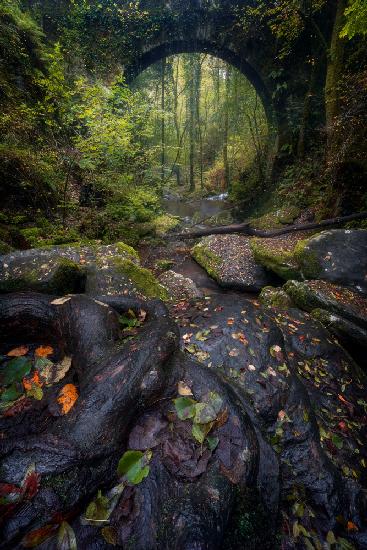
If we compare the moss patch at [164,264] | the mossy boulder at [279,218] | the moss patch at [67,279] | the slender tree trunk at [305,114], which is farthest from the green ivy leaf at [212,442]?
the slender tree trunk at [305,114]

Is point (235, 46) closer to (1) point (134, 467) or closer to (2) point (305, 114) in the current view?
(2) point (305, 114)

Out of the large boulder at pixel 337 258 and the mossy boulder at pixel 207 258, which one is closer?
the large boulder at pixel 337 258

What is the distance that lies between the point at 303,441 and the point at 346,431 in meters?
0.60

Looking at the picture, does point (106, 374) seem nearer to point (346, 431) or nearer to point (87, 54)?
point (346, 431)

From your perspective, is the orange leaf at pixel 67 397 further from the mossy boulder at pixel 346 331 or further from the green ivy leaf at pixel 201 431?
the mossy boulder at pixel 346 331

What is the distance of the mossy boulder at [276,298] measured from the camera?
4.79 metres

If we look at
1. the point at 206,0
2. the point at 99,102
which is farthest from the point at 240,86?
the point at 99,102

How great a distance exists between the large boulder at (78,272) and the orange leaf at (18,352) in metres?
1.44

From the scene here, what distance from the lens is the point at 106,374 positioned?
1.75 m

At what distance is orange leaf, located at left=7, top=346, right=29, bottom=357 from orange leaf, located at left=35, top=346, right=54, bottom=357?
0.11 meters

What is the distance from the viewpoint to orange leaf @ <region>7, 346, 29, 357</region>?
2.19 metres

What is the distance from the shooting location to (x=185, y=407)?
1739 mm

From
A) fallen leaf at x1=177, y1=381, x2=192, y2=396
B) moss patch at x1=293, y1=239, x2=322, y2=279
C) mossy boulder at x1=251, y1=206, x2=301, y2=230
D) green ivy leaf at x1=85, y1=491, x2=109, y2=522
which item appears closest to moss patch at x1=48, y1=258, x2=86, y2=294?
fallen leaf at x1=177, y1=381, x2=192, y2=396

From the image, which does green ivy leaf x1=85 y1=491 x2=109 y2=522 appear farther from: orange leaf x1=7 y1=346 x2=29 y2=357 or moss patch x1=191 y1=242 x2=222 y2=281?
moss patch x1=191 y1=242 x2=222 y2=281
